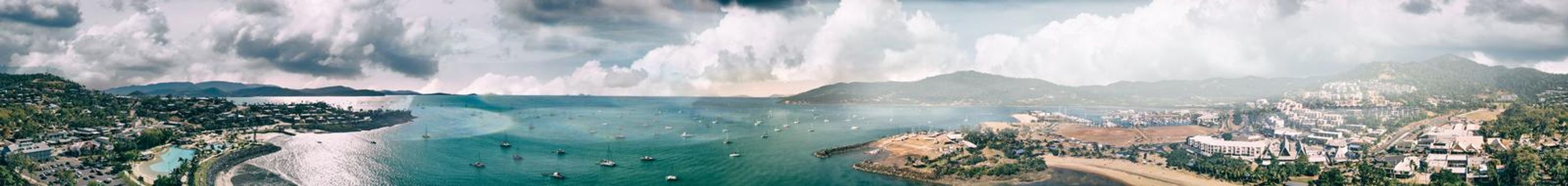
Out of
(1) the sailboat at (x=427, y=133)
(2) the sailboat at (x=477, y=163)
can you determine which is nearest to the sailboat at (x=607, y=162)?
(2) the sailboat at (x=477, y=163)

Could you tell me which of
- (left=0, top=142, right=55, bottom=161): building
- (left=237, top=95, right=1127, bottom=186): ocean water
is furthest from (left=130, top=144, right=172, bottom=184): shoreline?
(left=237, top=95, right=1127, bottom=186): ocean water

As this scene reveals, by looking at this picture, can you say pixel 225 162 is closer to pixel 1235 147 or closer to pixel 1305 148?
pixel 1235 147

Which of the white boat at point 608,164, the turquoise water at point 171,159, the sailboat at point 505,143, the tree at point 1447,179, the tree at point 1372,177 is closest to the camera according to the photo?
the tree at point 1447,179

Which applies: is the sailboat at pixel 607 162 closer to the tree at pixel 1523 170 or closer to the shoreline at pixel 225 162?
the shoreline at pixel 225 162

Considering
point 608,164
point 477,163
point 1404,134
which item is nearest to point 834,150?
point 608,164

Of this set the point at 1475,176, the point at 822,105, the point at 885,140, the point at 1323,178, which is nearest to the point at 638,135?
the point at 885,140

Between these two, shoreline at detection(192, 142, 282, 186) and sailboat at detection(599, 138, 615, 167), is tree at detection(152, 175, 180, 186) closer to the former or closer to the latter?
shoreline at detection(192, 142, 282, 186)
